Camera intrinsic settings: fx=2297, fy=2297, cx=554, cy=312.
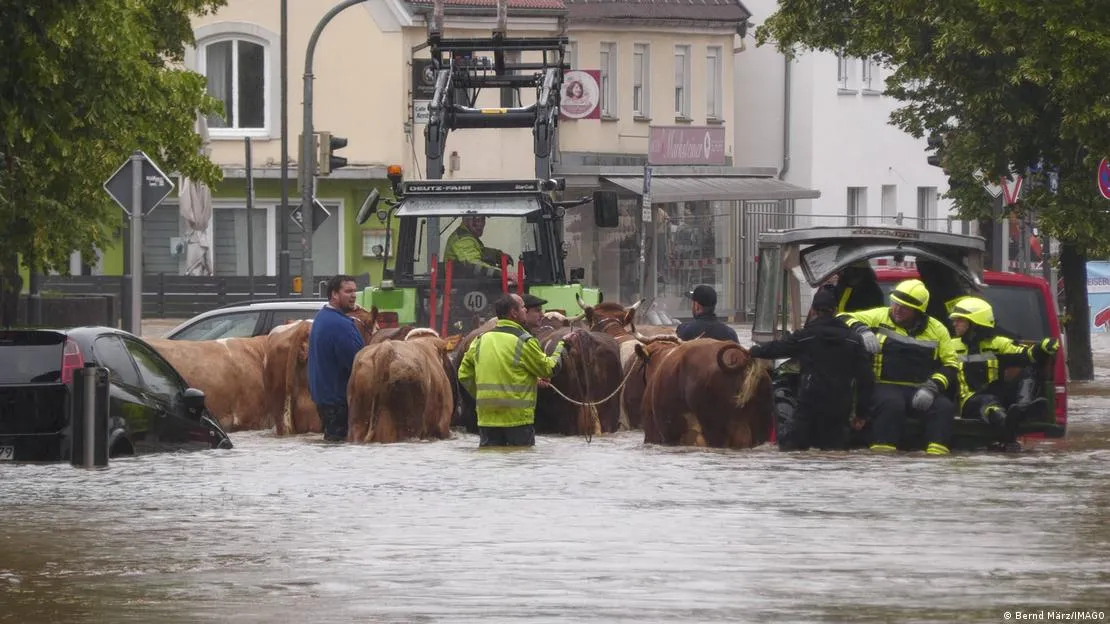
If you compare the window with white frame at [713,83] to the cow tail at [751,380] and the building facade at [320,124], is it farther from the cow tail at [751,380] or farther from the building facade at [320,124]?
the cow tail at [751,380]

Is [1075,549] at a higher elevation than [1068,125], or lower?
lower

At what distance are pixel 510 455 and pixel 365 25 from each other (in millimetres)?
33465

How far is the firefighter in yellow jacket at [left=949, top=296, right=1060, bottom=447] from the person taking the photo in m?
17.5

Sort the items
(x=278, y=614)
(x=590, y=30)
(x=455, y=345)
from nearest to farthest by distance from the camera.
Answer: (x=278, y=614) < (x=455, y=345) < (x=590, y=30)

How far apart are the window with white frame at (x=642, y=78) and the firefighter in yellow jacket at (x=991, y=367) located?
39186mm

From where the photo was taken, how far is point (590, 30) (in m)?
55.4

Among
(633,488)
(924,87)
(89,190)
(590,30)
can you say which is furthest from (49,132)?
(590,30)

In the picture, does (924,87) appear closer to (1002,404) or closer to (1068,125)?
(1068,125)

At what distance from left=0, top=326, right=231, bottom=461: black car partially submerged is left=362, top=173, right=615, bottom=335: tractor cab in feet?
19.0

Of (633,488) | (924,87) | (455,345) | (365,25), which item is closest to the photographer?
(633,488)

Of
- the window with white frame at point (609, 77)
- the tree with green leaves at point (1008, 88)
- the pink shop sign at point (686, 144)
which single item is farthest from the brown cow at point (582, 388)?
the window with white frame at point (609, 77)

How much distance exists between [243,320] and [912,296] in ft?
28.9

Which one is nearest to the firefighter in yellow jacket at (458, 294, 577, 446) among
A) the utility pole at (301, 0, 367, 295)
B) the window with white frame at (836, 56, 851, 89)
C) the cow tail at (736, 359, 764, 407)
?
the cow tail at (736, 359, 764, 407)

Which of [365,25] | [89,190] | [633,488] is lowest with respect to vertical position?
[633,488]
